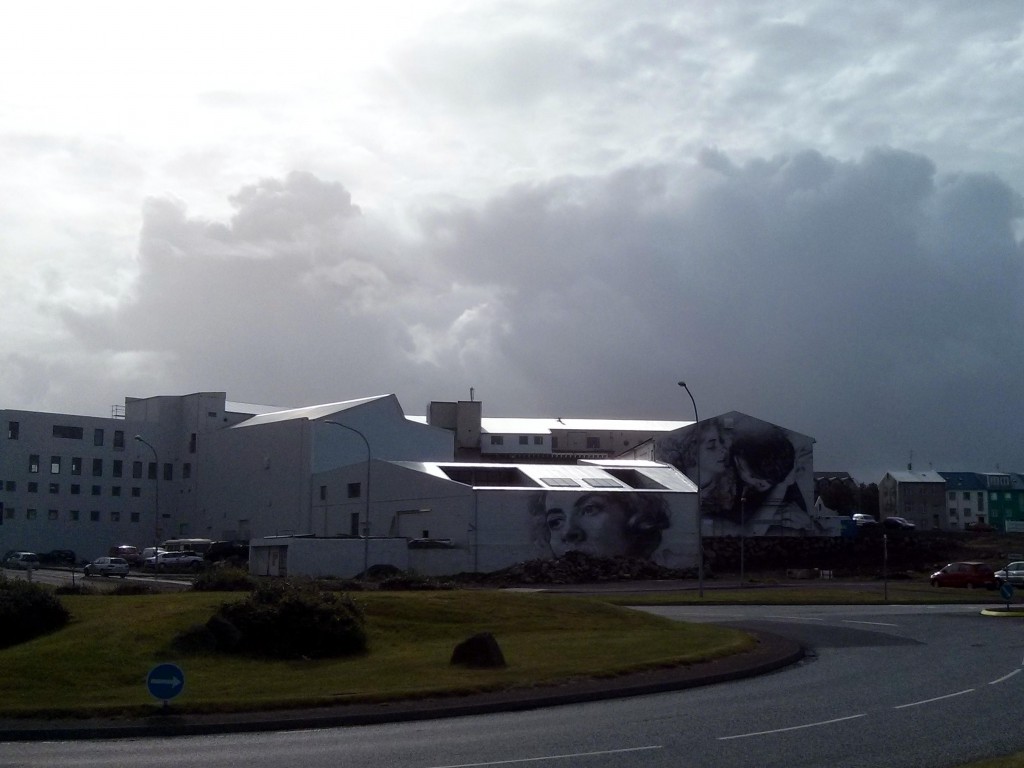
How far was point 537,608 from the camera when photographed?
93.6ft

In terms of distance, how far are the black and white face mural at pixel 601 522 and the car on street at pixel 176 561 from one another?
871 inches

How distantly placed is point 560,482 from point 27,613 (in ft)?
171

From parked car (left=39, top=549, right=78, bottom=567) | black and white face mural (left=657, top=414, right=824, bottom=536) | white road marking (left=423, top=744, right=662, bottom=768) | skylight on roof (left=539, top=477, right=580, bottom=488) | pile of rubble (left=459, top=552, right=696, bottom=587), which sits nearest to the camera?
white road marking (left=423, top=744, right=662, bottom=768)

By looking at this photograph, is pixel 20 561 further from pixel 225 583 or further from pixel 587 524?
pixel 225 583

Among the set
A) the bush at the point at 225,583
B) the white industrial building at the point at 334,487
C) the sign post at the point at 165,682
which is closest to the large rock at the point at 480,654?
the sign post at the point at 165,682

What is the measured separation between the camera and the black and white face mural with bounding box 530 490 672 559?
226ft

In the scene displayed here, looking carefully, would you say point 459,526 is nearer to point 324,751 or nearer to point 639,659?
point 639,659

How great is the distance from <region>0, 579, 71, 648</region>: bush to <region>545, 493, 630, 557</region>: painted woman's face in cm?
4723

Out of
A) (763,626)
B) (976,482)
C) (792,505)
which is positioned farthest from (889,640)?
(976,482)

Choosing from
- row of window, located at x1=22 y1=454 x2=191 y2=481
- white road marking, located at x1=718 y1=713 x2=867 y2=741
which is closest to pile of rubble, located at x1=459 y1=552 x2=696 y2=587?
row of window, located at x1=22 y1=454 x2=191 y2=481

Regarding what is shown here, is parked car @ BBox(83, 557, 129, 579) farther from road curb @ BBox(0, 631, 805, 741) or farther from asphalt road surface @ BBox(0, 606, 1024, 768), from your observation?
asphalt road surface @ BBox(0, 606, 1024, 768)

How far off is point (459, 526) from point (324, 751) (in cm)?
5378

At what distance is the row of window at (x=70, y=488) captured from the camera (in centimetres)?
8931

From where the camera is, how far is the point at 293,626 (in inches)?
854
